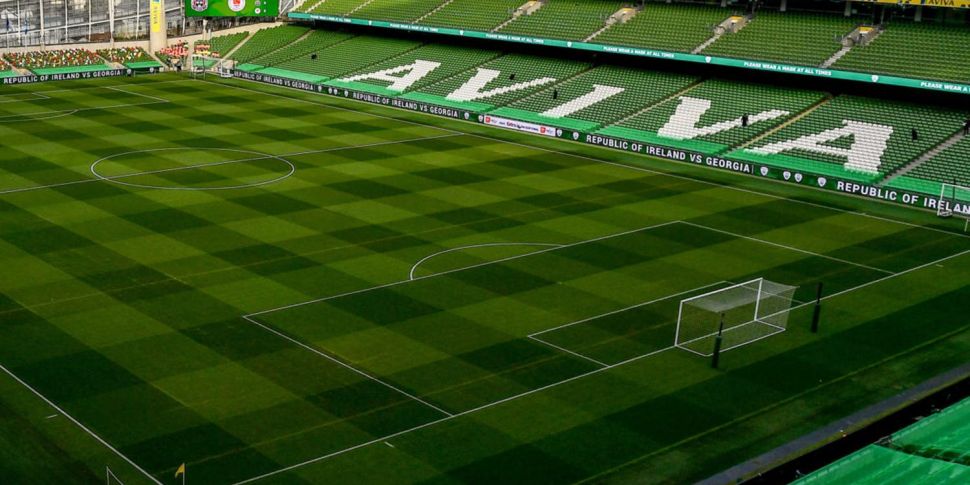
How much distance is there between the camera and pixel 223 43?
82.7 metres

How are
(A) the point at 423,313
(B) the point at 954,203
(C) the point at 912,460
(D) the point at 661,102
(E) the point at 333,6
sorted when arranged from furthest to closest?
(E) the point at 333,6
(D) the point at 661,102
(B) the point at 954,203
(A) the point at 423,313
(C) the point at 912,460

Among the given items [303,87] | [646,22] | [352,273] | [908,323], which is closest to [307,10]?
[303,87]

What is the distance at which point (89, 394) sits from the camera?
76.6 feet

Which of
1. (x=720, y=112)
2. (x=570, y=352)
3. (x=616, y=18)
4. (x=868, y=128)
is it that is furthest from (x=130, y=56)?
(x=570, y=352)

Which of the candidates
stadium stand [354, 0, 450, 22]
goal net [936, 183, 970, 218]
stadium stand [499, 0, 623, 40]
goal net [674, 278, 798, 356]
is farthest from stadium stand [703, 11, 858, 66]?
goal net [674, 278, 798, 356]

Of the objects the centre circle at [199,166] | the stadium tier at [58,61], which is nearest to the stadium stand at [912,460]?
the centre circle at [199,166]

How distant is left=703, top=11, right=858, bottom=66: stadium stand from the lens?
55.7 meters

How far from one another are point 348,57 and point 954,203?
46246mm

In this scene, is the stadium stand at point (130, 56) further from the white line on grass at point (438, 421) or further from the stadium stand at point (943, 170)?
the white line on grass at point (438, 421)

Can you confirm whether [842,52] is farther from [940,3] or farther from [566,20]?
[566,20]

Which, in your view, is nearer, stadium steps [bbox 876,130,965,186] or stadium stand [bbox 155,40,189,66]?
stadium steps [bbox 876,130,965,186]

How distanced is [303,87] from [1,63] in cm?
2062

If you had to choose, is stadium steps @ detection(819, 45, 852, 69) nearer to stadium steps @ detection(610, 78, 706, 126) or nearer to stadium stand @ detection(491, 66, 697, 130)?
stadium steps @ detection(610, 78, 706, 126)

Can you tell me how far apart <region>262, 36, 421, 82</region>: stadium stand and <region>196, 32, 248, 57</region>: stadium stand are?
6778 mm
